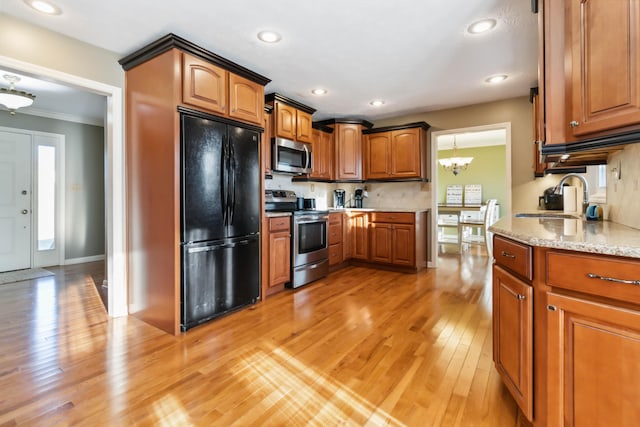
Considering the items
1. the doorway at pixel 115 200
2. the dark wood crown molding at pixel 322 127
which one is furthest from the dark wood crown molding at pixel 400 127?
the doorway at pixel 115 200

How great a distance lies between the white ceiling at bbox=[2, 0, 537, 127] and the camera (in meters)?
2.19

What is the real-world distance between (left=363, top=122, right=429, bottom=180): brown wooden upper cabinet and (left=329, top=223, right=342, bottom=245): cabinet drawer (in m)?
1.08

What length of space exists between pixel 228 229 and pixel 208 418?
5.29 feet

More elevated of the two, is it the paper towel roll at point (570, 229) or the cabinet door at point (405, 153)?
the cabinet door at point (405, 153)

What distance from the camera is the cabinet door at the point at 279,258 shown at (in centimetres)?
340

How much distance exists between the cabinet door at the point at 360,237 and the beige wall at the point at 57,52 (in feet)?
11.1

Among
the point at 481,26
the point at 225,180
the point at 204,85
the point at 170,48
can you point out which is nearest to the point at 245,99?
the point at 204,85

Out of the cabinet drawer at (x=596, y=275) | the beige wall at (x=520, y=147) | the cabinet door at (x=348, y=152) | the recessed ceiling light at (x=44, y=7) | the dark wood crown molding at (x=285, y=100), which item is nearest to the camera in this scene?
the cabinet drawer at (x=596, y=275)

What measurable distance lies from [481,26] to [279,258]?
2842 millimetres

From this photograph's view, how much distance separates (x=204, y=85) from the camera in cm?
262

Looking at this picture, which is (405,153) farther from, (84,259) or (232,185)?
(84,259)

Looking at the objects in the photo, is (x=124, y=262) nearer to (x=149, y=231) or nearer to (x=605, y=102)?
(x=149, y=231)

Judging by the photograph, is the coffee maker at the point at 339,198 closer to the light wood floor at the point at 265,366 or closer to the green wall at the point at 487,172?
the light wood floor at the point at 265,366

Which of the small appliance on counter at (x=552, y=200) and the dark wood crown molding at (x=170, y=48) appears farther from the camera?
the small appliance on counter at (x=552, y=200)
